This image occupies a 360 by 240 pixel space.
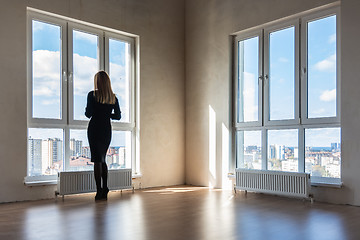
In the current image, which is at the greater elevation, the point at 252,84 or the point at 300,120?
the point at 252,84

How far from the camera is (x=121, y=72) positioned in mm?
5641

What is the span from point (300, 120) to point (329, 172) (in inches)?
30.2

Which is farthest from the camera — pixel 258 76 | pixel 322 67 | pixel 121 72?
pixel 121 72

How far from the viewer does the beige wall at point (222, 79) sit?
4246 mm

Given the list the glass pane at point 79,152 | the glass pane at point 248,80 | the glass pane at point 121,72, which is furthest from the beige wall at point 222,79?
the glass pane at point 79,152

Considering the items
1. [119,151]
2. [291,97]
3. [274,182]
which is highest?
[291,97]

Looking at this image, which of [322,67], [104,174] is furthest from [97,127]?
[322,67]

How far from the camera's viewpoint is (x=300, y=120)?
4801mm

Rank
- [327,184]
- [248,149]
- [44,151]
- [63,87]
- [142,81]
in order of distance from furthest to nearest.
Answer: [142,81], [248,149], [63,87], [44,151], [327,184]

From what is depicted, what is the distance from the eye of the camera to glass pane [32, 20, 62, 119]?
4699 mm

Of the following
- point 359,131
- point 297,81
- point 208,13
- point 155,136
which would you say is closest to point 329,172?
point 359,131

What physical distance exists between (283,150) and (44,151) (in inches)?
128

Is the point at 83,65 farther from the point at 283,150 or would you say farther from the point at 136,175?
the point at 283,150

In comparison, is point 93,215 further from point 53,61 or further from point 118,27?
point 118,27
